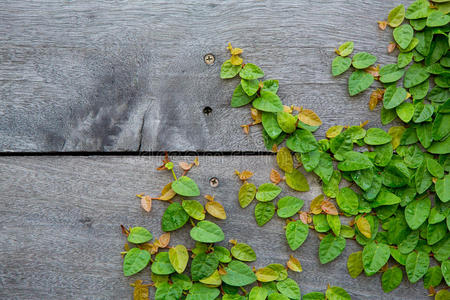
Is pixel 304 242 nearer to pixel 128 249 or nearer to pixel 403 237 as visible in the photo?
pixel 403 237

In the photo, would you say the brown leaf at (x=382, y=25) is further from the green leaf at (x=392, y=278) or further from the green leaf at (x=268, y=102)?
the green leaf at (x=392, y=278)

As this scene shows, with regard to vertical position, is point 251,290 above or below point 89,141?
below

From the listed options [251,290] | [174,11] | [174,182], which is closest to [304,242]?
[251,290]

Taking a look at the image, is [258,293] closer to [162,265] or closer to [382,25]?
[162,265]

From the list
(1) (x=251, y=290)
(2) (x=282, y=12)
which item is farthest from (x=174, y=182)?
(2) (x=282, y=12)

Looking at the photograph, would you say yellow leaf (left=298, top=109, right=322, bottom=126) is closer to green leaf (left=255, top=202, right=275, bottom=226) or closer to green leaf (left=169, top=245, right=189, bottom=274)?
green leaf (left=255, top=202, right=275, bottom=226)

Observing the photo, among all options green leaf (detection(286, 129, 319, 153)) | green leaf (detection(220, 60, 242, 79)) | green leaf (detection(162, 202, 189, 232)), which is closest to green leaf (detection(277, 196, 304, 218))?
green leaf (detection(286, 129, 319, 153))

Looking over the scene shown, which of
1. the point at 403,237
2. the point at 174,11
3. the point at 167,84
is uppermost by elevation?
the point at 174,11

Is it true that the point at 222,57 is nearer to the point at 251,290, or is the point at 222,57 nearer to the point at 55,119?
the point at 55,119
